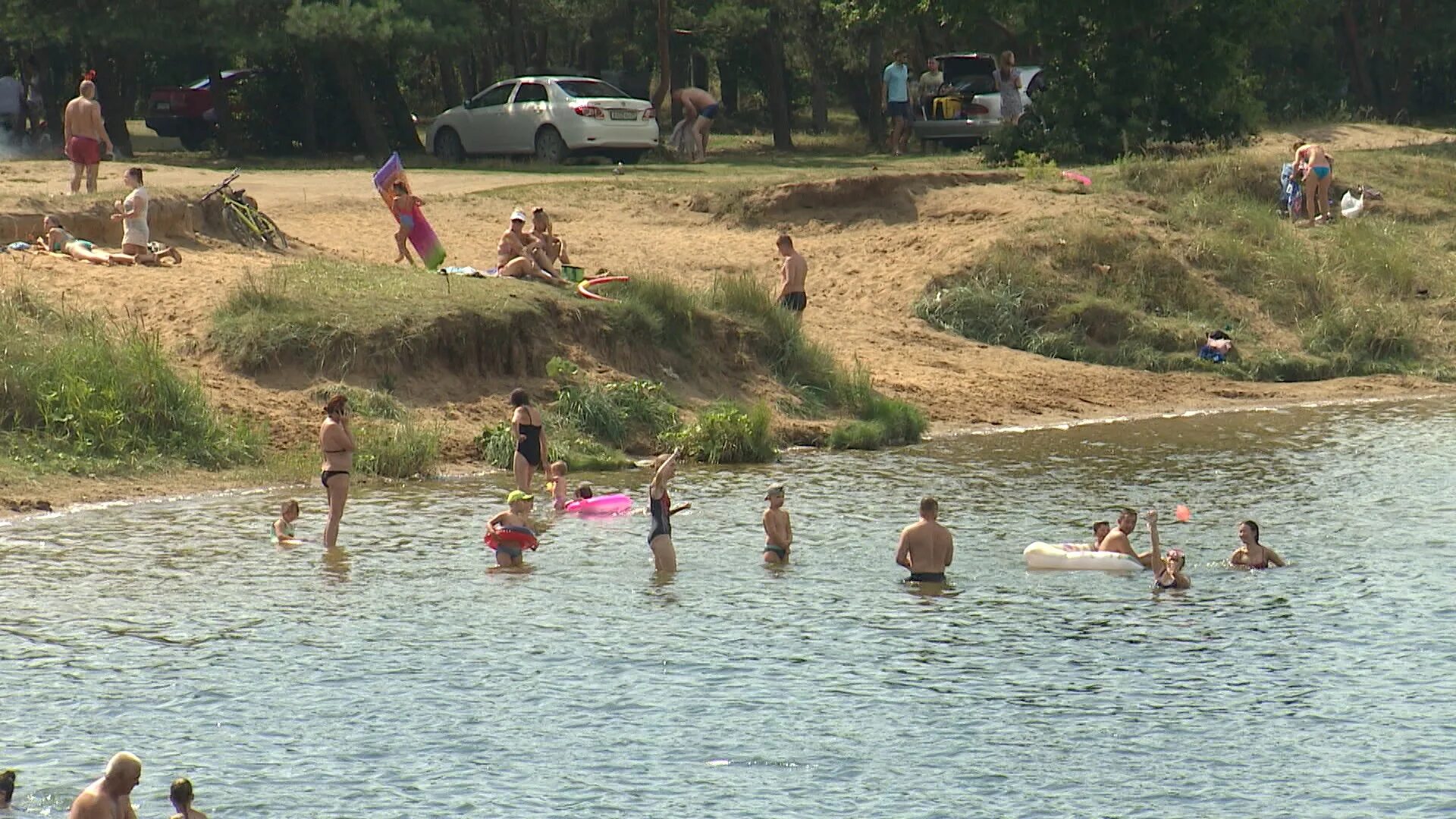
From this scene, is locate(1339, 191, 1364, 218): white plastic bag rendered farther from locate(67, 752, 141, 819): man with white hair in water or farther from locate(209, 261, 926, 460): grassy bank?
locate(67, 752, 141, 819): man with white hair in water

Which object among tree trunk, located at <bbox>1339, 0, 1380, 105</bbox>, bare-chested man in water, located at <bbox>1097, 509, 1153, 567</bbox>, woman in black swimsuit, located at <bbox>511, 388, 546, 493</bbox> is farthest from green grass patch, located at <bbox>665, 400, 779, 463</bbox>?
tree trunk, located at <bbox>1339, 0, 1380, 105</bbox>

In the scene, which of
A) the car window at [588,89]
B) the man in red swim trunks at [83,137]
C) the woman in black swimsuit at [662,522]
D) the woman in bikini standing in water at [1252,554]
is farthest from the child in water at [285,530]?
the car window at [588,89]

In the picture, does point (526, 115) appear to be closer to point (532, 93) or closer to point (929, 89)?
point (532, 93)

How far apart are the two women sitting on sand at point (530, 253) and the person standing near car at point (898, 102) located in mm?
14470

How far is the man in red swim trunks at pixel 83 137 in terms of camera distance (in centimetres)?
2639

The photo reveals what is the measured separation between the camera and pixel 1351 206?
106ft

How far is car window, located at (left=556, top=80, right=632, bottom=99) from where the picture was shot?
36.9 m

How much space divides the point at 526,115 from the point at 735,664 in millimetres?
24174

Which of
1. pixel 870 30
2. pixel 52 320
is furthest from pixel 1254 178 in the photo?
pixel 52 320

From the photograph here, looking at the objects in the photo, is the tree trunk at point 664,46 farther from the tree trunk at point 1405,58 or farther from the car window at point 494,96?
the tree trunk at point 1405,58

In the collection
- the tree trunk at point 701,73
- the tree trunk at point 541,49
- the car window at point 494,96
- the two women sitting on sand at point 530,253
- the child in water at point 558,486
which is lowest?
the child in water at point 558,486

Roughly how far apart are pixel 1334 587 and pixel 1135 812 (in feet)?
19.3

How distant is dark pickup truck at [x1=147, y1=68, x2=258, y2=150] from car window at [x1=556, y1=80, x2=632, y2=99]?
275 inches

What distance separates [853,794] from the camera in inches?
450
